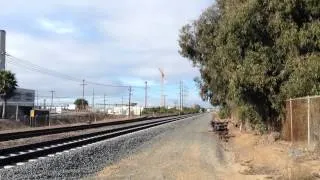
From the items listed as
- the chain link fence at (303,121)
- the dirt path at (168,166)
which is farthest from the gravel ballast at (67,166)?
the chain link fence at (303,121)

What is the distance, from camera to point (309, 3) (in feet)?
80.5

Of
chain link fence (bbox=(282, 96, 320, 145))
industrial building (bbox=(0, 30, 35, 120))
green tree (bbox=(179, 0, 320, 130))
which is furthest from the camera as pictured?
industrial building (bbox=(0, 30, 35, 120))

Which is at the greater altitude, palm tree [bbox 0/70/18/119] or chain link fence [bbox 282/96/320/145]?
palm tree [bbox 0/70/18/119]

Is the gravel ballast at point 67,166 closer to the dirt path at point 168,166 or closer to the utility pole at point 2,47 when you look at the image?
the dirt path at point 168,166

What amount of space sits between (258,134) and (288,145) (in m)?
10.1

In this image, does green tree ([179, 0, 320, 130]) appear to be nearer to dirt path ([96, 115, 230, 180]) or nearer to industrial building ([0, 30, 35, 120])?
dirt path ([96, 115, 230, 180])

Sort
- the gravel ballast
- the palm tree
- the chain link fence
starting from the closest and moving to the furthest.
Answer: the gravel ballast < the chain link fence < the palm tree

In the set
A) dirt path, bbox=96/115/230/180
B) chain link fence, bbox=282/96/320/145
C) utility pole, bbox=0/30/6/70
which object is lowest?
dirt path, bbox=96/115/230/180

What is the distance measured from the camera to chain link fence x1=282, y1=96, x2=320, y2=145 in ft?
65.3

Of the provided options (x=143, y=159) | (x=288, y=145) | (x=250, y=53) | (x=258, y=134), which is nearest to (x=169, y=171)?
(x=143, y=159)

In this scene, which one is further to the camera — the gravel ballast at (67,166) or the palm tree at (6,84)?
the palm tree at (6,84)

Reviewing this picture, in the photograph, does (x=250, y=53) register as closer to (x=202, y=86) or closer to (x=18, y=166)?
(x=18, y=166)

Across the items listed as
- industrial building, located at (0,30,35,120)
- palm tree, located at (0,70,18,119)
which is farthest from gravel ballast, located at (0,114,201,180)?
palm tree, located at (0,70,18,119)

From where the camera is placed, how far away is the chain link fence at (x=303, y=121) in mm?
19906
